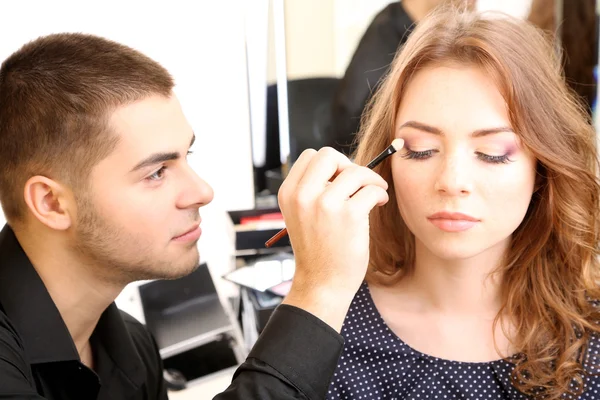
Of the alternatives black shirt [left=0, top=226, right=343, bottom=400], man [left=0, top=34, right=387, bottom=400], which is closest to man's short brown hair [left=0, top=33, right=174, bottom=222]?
man [left=0, top=34, right=387, bottom=400]

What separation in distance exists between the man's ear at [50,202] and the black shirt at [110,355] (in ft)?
0.28

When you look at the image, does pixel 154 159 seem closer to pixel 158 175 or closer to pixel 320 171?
pixel 158 175

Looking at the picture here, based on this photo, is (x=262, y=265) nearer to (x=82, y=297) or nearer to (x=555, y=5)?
(x=82, y=297)

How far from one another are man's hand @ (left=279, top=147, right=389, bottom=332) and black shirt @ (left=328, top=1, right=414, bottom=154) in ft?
2.68

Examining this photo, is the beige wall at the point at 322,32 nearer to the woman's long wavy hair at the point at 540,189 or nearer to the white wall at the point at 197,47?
the white wall at the point at 197,47

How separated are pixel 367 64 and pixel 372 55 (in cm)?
3

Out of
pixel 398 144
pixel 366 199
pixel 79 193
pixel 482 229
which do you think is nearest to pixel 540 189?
pixel 482 229

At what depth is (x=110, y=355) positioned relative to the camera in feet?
4.13

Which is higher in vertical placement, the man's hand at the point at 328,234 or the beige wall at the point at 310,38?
the beige wall at the point at 310,38

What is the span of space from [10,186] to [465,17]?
84 cm

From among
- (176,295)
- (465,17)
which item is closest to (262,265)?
(176,295)

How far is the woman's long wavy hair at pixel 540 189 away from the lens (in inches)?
38.6

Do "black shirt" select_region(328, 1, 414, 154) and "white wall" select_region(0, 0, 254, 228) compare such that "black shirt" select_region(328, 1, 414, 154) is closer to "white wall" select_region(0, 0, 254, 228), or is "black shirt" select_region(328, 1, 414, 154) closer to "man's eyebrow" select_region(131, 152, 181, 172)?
"white wall" select_region(0, 0, 254, 228)

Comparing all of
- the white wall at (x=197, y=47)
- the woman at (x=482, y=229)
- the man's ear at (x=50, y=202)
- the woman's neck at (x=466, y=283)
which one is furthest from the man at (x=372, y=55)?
the man's ear at (x=50, y=202)
